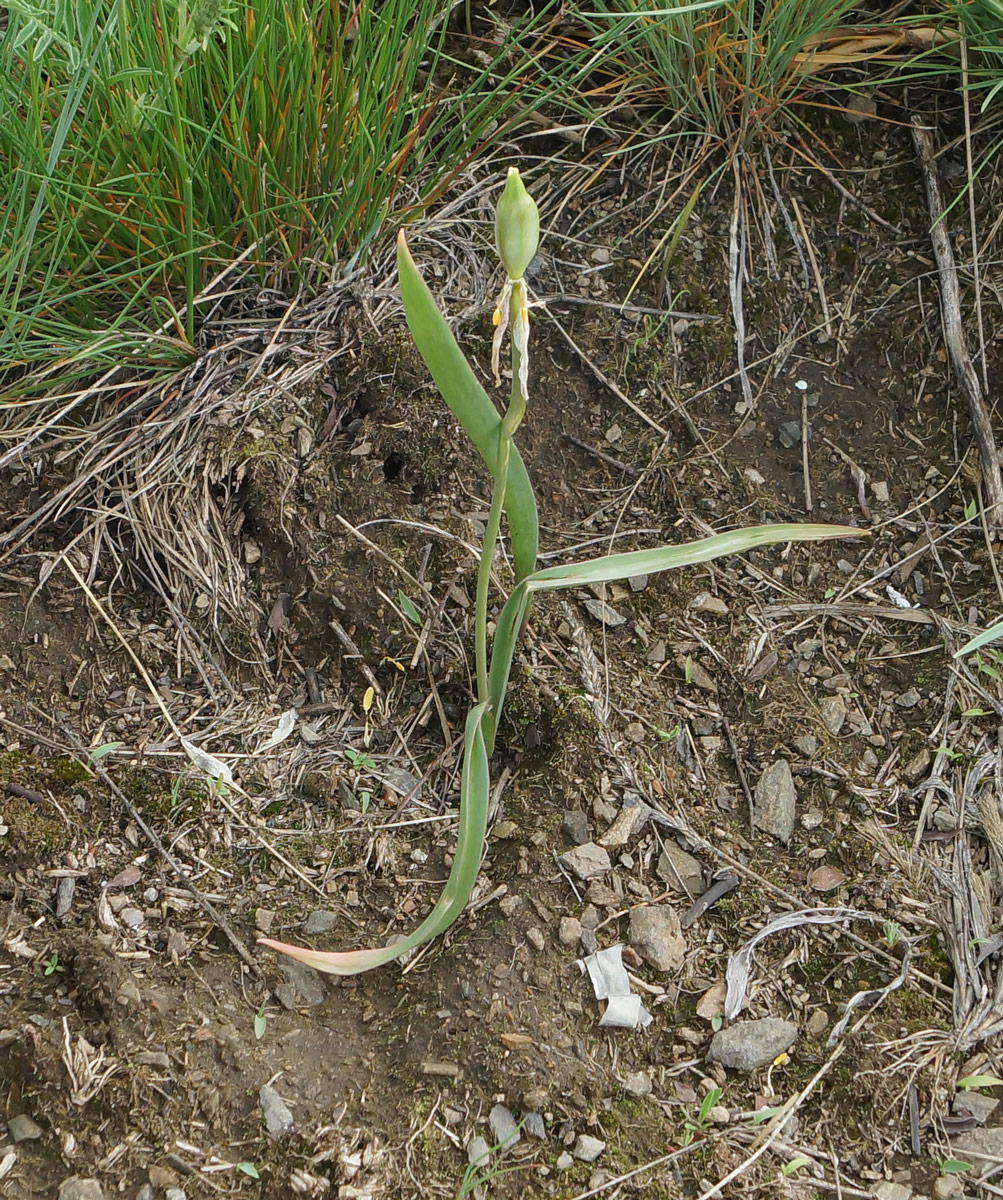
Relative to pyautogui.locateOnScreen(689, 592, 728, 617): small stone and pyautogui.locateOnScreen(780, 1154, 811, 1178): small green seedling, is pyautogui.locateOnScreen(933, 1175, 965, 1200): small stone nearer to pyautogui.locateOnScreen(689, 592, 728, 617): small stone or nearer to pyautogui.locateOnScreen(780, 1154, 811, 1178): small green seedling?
pyautogui.locateOnScreen(780, 1154, 811, 1178): small green seedling

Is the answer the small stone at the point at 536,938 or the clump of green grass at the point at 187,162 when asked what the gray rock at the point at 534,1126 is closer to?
the small stone at the point at 536,938

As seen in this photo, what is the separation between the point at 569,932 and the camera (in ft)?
3.48

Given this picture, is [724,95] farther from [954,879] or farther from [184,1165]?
[184,1165]

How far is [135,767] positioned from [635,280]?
0.94 m

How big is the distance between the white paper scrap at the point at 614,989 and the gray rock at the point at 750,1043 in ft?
0.24

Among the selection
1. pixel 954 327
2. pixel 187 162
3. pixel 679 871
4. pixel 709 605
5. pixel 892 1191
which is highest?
pixel 187 162

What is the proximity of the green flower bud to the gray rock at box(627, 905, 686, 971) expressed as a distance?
0.68 m

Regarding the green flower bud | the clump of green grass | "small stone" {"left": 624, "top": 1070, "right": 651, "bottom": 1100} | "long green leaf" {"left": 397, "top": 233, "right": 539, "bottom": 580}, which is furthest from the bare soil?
the green flower bud

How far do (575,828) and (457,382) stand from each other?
0.51 m

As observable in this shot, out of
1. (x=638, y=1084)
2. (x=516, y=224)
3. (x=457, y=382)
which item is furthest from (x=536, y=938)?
(x=516, y=224)

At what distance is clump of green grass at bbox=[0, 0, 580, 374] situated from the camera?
3.61 ft

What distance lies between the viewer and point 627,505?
135 centimetres

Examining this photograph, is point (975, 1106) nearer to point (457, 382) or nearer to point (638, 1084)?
point (638, 1084)

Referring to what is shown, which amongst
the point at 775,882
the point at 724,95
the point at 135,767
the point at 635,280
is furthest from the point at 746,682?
the point at 724,95
